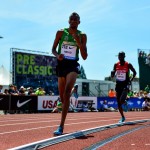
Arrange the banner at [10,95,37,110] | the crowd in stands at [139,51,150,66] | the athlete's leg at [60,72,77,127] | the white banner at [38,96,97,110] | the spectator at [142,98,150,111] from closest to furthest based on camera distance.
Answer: the athlete's leg at [60,72,77,127] < the banner at [10,95,37,110] < the white banner at [38,96,97,110] < the spectator at [142,98,150,111] < the crowd in stands at [139,51,150,66]

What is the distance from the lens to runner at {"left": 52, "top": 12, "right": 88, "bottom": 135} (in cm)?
611

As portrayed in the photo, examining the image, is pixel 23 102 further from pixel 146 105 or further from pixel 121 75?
pixel 121 75

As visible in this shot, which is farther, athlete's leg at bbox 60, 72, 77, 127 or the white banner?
the white banner

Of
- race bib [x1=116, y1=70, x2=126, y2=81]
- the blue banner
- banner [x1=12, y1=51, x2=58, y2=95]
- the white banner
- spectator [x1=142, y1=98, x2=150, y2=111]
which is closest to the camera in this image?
race bib [x1=116, y1=70, x2=126, y2=81]

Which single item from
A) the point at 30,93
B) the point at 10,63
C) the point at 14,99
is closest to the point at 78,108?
the point at 30,93

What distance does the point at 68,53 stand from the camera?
20.6ft

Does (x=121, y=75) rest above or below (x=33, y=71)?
below

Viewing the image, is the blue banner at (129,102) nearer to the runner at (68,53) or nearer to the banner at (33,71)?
the banner at (33,71)

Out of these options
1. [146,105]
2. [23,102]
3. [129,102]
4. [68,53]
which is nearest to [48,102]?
[23,102]

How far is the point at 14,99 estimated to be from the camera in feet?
67.8

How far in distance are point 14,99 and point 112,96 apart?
28.6 ft

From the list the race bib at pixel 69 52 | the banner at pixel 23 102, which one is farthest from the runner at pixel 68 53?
the banner at pixel 23 102

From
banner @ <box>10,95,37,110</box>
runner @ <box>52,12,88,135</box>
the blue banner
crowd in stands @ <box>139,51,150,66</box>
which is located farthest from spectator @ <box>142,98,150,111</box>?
runner @ <box>52,12,88,135</box>

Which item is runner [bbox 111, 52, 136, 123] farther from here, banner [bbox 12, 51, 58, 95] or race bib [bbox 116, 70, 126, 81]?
banner [bbox 12, 51, 58, 95]
